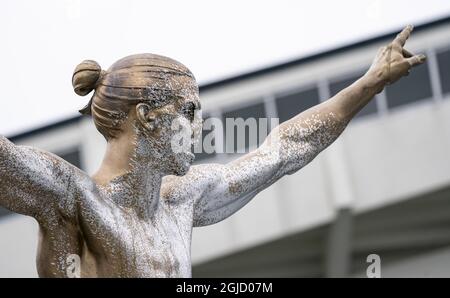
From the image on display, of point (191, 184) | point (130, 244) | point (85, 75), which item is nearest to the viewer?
point (130, 244)

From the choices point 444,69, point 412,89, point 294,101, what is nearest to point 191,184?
point 294,101

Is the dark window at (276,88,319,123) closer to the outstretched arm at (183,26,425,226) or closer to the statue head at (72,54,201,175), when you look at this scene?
the outstretched arm at (183,26,425,226)

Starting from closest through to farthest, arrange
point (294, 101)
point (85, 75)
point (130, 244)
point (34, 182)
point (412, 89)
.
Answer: point (34, 182) → point (130, 244) → point (85, 75) → point (294, 101) → point (412, 89)

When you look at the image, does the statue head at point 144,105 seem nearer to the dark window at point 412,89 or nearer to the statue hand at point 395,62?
the statue hand at point 395,62

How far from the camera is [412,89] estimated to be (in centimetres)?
3431

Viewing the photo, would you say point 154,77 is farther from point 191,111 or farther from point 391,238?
point 391,238

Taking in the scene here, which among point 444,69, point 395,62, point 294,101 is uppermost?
point 444,69

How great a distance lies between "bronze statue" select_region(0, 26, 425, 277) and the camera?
5.88 meters

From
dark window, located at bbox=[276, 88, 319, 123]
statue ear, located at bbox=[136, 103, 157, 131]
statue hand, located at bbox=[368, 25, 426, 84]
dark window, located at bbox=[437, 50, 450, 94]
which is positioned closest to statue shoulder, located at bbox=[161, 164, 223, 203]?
statue ear, located at bbox=[136, 103, 157, 131]

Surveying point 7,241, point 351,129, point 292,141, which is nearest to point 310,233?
point 351,129

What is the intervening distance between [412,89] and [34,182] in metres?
29.2

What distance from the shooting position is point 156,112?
630cm

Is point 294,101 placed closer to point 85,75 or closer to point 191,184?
point 191,184

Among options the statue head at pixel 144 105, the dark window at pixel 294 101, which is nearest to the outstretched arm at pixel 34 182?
the statue head at pixel 144 105
